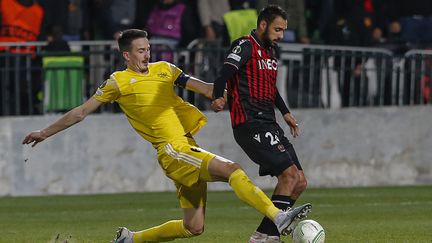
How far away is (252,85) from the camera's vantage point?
11.6m

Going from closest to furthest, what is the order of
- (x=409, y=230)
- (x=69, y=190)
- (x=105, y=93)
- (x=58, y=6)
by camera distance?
(x=105, y=93) → (x=409, y=230) → (x=69, y=190) → (x=58, y=6)

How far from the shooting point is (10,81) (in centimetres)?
1973

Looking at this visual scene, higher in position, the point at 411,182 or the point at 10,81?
the point at 10,81

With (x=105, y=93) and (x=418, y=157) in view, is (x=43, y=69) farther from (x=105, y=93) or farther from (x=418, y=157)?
(x=105, y=93)

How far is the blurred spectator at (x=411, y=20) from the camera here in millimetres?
23719

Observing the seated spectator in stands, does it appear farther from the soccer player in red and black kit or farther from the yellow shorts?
the yellow shorts

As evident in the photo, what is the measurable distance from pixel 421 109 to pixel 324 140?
5.13 ft

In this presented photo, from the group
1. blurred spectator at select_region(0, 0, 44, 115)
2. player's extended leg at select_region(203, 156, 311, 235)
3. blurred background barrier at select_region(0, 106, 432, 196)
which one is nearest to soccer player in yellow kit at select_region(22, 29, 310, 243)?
player's extended leg at select_region(203, 156, 311, 235)

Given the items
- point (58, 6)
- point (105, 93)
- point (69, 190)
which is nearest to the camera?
point (105, 93)

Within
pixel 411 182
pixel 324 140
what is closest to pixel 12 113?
pixel 324 140

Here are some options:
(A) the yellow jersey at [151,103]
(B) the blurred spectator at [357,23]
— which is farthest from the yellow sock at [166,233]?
(B) the blurred spectator at [357,23]

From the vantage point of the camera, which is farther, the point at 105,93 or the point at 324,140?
the point at 324,140

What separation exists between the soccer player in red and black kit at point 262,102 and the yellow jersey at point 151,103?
1.39ft

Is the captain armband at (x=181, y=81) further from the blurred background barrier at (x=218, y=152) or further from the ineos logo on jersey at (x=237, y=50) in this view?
the blurred background barrier at (x=218, y=152)
